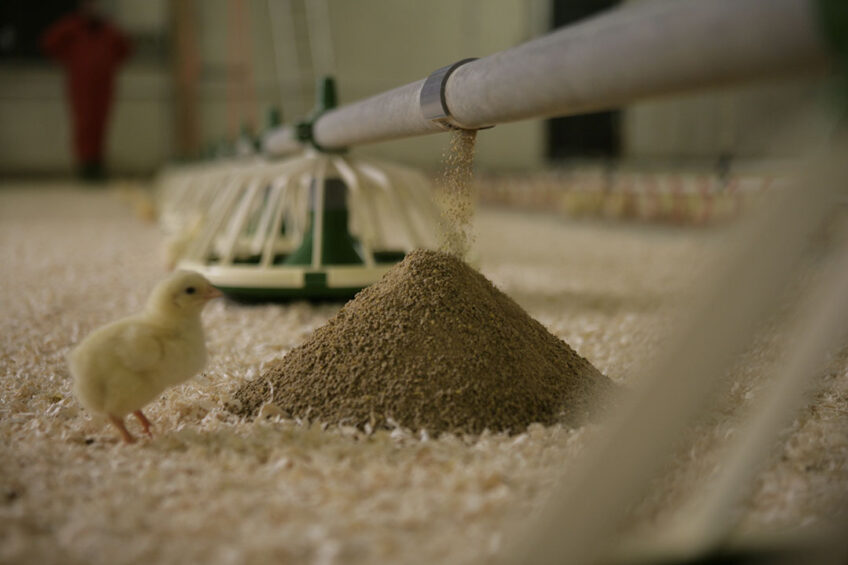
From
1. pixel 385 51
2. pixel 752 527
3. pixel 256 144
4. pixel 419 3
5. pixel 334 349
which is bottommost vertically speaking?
pixel 752 527

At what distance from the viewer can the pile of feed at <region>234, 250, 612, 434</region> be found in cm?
95

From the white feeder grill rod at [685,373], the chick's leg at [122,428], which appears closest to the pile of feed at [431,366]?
the chick's leg at [122,428]

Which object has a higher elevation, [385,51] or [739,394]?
[385,51]

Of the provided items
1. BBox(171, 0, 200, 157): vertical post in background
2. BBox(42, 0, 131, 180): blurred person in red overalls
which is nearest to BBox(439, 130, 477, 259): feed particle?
BBox(171, 0, 200, 157): vertical post in background

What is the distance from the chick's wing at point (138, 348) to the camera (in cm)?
89

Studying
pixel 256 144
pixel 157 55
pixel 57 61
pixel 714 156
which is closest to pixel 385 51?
pixel 157 55

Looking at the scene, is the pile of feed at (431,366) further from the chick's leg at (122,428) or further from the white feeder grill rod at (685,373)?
the white feeder grill rod at (685,373)

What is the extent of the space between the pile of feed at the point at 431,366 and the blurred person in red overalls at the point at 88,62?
6.11 m

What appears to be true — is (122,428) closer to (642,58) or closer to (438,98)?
(438,98)

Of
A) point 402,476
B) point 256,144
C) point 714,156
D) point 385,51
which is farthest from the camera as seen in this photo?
point 385,51

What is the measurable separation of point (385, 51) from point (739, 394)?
7.00 metres

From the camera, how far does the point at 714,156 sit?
5555 mm

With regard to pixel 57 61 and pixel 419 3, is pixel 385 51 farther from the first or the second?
pixel 57 61

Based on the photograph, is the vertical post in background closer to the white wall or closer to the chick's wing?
the white wall
